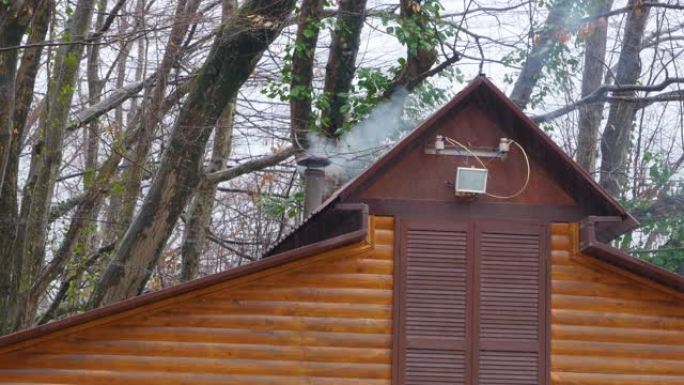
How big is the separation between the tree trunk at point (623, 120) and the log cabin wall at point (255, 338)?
12534 mm

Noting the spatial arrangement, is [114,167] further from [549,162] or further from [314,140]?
[549,162]

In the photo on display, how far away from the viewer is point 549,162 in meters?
10.9

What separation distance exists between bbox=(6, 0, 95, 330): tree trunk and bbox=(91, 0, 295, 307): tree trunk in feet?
4.44

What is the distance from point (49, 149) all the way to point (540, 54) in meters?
8.03

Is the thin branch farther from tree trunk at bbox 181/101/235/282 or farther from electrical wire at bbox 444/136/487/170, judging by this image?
electrical wire at bbox 444/136/487/170

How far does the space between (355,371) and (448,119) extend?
243cm

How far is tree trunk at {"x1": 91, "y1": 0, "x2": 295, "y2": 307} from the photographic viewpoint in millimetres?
13695

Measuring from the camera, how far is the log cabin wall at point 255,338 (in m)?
10.2

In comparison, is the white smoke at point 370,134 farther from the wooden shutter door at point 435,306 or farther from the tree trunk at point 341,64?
the wooden shutter door at point 435,306

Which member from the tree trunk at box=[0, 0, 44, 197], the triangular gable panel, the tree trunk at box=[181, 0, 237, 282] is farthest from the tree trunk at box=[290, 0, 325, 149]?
the triangular gable panel

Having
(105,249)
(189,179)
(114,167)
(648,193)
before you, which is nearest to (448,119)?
(189,179)

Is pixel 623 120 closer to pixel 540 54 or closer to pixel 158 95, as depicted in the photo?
pixel 540 54

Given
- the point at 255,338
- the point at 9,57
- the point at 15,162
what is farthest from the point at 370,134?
the point at 255,338

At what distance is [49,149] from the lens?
14.8 meters
